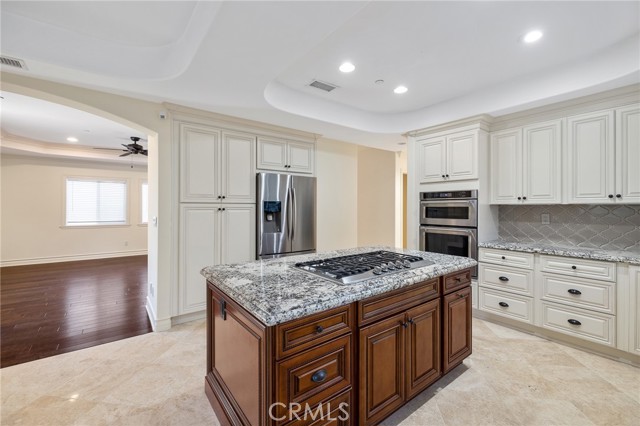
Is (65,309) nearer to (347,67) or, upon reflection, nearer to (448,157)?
(347,67)

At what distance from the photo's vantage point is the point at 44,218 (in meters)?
6.21

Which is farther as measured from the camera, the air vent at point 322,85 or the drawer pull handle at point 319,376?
the air vent at point 322,85

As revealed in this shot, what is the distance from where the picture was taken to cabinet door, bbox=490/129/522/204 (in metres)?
3.13

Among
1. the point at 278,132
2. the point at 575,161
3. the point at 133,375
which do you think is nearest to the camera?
the point at 133,375

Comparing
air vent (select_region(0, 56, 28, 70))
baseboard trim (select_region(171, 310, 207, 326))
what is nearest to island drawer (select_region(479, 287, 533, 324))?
baseboard trim (select_region(171, 310, 207, 326))

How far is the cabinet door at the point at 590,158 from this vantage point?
256 cm

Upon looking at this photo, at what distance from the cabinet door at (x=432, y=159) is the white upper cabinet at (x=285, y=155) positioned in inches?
60.8

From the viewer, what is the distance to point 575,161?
2738mm

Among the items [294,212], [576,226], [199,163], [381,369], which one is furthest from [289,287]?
[576,226]

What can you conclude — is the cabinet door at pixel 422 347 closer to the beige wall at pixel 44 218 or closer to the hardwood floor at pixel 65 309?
the hardwood floor at pixel 65 309

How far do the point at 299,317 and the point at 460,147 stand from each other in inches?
121

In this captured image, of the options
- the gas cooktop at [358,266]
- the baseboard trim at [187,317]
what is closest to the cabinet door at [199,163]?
the baseboard trim at [187,317]

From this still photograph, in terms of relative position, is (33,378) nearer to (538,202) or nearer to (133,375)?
(133,375)

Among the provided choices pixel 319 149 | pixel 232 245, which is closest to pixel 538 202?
pixel 319 149
